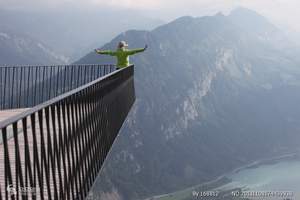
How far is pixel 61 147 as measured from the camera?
645cm

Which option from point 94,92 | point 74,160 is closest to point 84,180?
point 74,160

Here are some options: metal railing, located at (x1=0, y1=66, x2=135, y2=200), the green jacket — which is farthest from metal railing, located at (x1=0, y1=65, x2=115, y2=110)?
metal railing, located at (x1=0, y1=66, x2=135, y2=200)

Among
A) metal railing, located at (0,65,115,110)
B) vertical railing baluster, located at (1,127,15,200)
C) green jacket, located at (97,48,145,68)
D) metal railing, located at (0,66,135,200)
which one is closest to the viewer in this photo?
vertical railing baluster, located at (1,127,15,200)

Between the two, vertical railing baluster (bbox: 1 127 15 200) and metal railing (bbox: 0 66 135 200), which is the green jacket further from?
vertical railing baluster (bbox: 1 127 15 200)

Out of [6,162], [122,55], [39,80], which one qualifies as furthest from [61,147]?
[39,80]

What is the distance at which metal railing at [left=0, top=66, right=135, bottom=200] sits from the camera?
185 inches

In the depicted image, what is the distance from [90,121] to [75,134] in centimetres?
174

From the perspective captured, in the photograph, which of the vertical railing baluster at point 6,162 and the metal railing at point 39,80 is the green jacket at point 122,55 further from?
the vertical railing baluster at point 6,162

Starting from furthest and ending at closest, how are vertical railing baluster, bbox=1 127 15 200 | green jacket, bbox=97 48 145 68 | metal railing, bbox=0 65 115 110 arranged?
green jacket, bbox=97 48 145 68
metal railing, bbox=0 65 115 110
vertical railing baluster, bbox=1 127 15 200

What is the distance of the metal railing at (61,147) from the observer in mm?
4699

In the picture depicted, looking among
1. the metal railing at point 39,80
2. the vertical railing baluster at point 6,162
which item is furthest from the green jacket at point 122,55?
the vertical railing baluster at point 6,162

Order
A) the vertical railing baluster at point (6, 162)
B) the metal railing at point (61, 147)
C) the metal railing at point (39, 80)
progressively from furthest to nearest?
the metal railing at point (39, 80)
the metal railing at point (61, 147)
the vertical railing baluster at point (6, 162)

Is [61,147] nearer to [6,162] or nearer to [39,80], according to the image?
[6,162]

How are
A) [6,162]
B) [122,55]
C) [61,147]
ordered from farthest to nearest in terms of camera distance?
1. [122,55]
2. [61,147]
3. [6,162]
